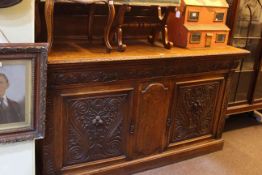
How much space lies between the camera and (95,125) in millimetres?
1895

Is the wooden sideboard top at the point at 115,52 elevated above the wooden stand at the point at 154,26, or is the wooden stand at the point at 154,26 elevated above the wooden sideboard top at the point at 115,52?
the wooden stand at the point at 154,26

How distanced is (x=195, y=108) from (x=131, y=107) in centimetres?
58

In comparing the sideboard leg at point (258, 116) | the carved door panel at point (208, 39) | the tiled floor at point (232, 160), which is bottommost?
the tiled floor at point (232, 160)

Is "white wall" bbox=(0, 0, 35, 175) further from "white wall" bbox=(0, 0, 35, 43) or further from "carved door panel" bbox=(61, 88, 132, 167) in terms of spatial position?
"carved door panel" bbox=(61, 88, 132, 167)

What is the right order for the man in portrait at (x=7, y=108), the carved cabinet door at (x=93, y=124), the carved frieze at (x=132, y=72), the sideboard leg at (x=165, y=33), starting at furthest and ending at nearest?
the sideboard leg at (x=165, y=33) < the carved cabinet door at (x=93, y=124) < the carved frieze at (x=132, y=72) < the man in portrait at (x=7, y=108)

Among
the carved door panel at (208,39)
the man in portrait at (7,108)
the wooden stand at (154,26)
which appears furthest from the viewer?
the carved door panel at (208,39)

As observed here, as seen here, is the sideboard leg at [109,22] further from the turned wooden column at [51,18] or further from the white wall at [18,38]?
the white wall at [18,38]

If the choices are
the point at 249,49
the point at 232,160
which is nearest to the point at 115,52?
the point at 232,160

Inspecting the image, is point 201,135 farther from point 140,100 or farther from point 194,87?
point 140,100

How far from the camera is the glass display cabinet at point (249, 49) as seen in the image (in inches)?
99.5

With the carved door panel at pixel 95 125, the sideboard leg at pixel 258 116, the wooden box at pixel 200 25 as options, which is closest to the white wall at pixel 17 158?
the carved door panel at pixel 95 125

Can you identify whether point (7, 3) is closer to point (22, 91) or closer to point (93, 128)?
point (22, 91)

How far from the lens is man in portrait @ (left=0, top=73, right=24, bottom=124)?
1.42m

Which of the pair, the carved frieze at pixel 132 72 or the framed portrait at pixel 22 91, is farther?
the carved frieze at pixel 132 72
